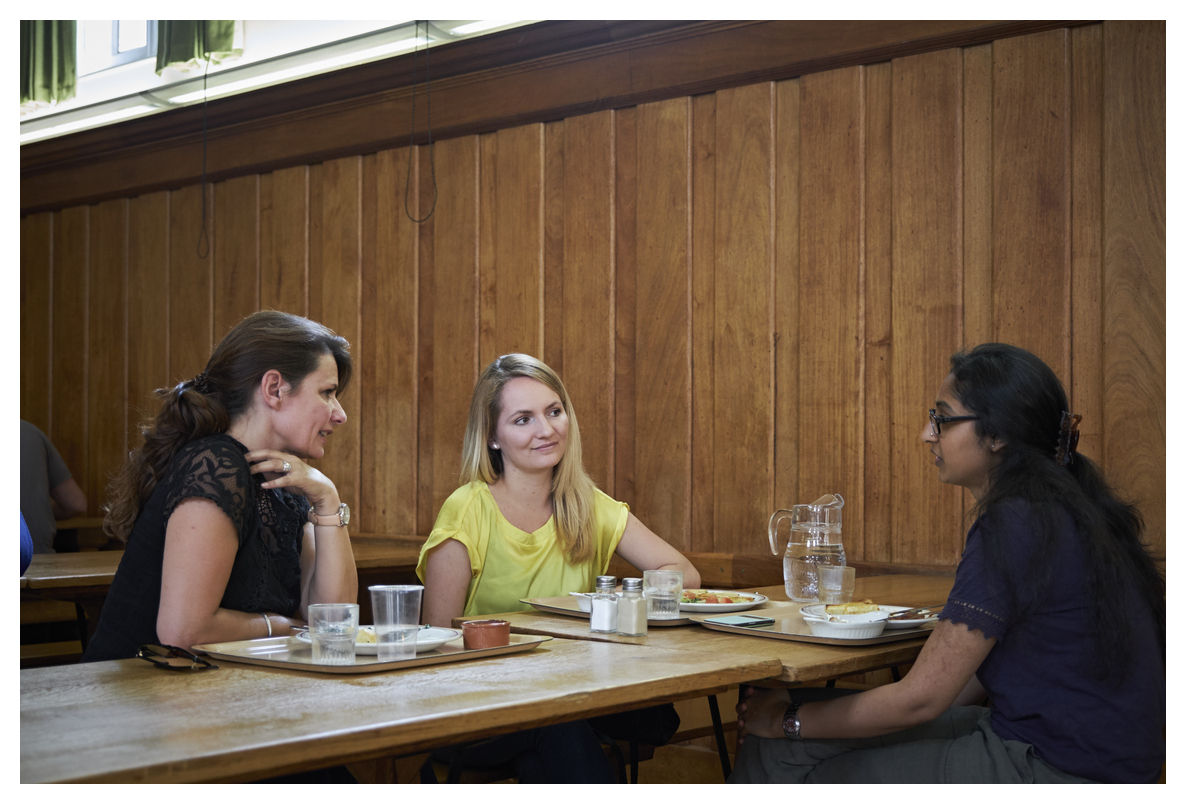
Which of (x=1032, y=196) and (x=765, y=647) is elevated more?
(x=1032, y=196)

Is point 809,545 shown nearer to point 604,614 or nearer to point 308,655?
point 604,614

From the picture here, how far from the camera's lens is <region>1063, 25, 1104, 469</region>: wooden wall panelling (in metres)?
3.00

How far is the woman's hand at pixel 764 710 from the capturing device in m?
1.93

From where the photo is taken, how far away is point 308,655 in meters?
A: 1.69

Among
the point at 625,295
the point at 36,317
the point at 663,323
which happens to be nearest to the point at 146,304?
the point at 36,317

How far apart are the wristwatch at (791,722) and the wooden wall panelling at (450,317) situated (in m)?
2.59

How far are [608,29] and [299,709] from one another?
3.15 m

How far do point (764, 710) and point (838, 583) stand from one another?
47cm

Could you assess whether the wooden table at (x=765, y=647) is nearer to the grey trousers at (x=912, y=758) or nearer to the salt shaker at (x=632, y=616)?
the salt shaker at (x=632, y=616)

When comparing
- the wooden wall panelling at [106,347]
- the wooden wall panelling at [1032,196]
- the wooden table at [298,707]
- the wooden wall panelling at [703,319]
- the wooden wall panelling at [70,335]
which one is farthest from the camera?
the wooden wall panelling at [70,335]

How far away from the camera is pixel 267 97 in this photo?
483 cm

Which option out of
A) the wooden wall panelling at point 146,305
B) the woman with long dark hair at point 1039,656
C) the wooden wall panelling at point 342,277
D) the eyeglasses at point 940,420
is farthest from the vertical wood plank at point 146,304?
the woman with long dark hair at point 1039,656

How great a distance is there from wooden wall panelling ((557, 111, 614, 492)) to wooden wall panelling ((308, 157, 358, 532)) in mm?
1119

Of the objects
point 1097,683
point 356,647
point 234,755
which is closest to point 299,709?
point 234,755
